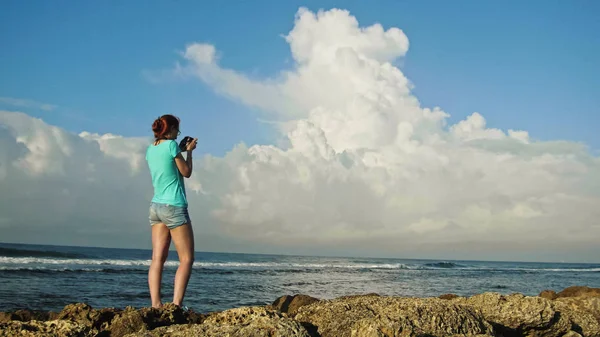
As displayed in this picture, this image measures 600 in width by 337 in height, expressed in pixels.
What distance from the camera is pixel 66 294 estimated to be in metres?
13.8

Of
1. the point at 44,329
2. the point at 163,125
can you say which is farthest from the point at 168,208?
the point at 44,329

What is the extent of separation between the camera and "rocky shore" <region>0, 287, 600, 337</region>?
3.38 m

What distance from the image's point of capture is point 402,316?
3.98 meters

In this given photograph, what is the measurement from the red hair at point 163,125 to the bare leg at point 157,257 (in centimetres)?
97

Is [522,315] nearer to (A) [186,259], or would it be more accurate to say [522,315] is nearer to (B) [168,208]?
(A) [186,259]

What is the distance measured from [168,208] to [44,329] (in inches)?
66.2

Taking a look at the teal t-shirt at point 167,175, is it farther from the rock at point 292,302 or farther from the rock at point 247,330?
the rock at point 292,302

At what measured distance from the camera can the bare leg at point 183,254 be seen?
5.02m

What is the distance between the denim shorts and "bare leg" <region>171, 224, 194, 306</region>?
65mm

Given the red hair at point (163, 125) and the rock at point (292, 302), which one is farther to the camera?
the rock at point (292, 302)

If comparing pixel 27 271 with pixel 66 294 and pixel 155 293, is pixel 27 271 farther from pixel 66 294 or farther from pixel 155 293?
pixel 155 293

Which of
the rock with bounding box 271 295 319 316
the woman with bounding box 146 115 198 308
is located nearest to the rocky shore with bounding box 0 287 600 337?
the woman with bounding box 146 115 198 308

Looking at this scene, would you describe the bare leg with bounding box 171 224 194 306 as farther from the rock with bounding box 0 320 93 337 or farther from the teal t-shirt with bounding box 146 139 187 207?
the rock with bounding box 0 320 93 337

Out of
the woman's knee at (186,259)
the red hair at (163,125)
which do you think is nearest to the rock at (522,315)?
the woman's knee at (186,259)
